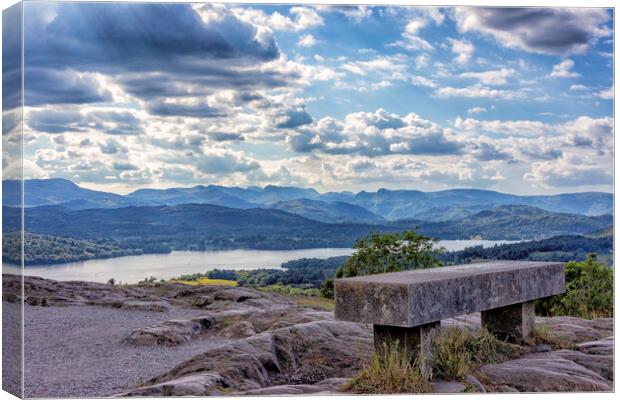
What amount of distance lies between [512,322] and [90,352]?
654 centimetres

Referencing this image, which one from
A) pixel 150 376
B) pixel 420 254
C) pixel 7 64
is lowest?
pixel 150 376

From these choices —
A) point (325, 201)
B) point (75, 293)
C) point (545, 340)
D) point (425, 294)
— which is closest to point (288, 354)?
point (425, 294)

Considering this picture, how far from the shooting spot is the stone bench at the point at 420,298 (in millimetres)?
8156


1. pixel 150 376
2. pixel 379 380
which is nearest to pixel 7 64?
pixel 150 376

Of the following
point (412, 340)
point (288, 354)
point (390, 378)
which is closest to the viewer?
point (390, 378)

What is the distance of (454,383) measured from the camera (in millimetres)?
8703

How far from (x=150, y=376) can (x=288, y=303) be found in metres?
7.83

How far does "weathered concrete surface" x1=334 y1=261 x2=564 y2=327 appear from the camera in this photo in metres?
8.14

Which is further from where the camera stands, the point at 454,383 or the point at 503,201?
the point at 503,201

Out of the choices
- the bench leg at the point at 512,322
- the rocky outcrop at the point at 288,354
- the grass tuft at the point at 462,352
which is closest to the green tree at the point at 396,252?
the rocky outcrop at the point at 288,354

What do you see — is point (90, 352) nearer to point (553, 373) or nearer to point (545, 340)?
point (545, 340)

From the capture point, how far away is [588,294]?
54.2 ft

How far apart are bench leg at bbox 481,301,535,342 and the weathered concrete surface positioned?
52 cm

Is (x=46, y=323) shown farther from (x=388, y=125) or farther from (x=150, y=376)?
(x=388, y=125)
